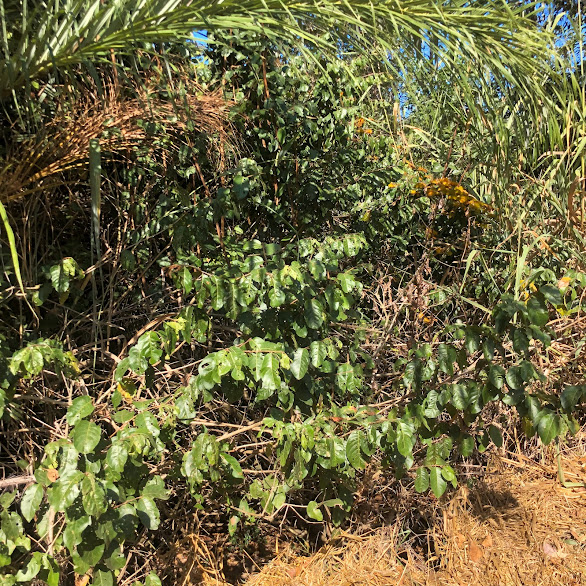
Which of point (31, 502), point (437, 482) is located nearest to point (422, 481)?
point (437, 482)

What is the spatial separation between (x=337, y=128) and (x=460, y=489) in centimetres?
182

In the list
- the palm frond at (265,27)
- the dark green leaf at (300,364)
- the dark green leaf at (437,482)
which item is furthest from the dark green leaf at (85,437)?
the dark green leaf at (437,482)

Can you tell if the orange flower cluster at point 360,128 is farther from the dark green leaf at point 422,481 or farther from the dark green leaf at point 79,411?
the dark green leaf at point 79,411

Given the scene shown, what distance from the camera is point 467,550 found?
230 cm

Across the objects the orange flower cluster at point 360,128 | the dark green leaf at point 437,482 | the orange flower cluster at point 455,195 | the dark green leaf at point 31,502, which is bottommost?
the dark green leaf at point 437,482

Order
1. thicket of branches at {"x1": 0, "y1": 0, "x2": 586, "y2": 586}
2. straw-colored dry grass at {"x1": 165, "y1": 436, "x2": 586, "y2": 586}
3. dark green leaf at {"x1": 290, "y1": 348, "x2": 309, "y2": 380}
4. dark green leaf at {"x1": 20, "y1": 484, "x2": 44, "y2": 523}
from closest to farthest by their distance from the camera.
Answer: dark green leaf at {"x1": 20, "y1": 484, "x2": 44, "y2": 523} < thicket of branches at {"x1": 0, "y1": 0, "x2": 586, "y2": 586} < dark green leaf at {"x1": 290, "y1": 348, "x2": 309, "y2": 380} < straw-colored dry grass at {"x1": 165, "y1": 436, "x2": 586, "y2": 586}

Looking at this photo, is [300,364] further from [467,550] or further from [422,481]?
[467,550]

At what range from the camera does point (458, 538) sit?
2352mm

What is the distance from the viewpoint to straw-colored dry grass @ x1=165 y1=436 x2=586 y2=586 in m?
2.15

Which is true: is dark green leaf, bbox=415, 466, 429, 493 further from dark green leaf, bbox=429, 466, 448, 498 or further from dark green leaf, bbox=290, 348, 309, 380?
dark green leaf, bbox=290, 348, 309, 380

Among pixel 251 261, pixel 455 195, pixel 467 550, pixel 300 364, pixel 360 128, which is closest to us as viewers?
pixel 300 364

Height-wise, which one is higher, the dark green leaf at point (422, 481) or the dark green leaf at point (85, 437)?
the dark green leaf at point (85, 437)

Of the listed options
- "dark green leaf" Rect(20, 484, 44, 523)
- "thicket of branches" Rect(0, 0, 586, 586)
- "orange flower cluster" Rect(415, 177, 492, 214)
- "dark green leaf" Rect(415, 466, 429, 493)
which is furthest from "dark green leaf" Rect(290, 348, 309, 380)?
"orange flower cluster" Rect(415, 177, 492, 214)

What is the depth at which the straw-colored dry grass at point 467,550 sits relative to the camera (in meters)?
2.15
